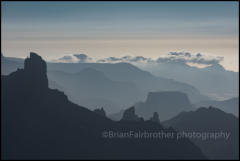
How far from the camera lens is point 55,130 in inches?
6363

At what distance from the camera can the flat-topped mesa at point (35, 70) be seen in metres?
181

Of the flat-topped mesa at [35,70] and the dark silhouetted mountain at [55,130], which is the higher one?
the flat-topped mesa at [35,70]

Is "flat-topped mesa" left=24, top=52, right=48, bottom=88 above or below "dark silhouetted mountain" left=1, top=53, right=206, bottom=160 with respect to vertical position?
above

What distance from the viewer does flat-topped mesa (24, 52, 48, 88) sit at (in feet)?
595

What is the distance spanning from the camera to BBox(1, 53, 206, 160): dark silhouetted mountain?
153875 mm

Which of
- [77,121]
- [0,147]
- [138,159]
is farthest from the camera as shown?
[77,121]

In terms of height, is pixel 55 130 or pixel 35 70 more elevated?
pixel 35 70

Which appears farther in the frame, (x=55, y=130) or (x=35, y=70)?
(x=35, y=70)

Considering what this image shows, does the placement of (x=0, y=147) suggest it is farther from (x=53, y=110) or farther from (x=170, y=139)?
(x=170, y=139)

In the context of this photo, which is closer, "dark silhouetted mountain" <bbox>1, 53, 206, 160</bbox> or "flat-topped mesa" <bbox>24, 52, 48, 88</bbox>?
"dark silhouetted mountain" <bbox>1, 53, 206, 160</bbox>

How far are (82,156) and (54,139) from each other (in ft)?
48.3

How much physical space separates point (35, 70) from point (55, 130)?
38.8 m

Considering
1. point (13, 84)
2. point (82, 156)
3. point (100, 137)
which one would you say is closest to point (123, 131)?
point (100, 137)

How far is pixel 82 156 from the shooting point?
155 meters
